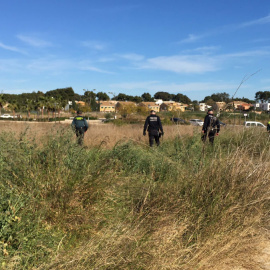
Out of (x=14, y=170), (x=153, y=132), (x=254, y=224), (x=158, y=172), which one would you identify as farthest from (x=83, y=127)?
(x=254, y=224)

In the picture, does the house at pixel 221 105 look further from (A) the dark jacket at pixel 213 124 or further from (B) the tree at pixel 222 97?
(A) the dark jacket at pixel 213 124

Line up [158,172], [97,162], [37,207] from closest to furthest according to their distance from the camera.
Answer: [37,207] → [97,162] → [158,172]

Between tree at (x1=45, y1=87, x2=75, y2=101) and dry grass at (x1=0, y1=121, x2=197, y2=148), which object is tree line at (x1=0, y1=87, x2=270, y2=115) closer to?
tree at (x1=45, y1=87, x2=75, y2=101)

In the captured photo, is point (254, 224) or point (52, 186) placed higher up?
point (52, 186)

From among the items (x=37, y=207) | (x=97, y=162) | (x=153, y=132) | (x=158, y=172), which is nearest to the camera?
(x=37, y=207)

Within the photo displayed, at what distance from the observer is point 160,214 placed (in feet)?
10.3

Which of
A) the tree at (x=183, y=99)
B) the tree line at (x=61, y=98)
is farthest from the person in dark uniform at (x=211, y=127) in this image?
the tree at (x=183, y=99)

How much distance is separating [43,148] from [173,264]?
228 centimetres

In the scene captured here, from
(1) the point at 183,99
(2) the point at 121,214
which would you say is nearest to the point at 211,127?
(2) the point at 121,214

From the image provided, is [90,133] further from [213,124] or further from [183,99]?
[183,99]

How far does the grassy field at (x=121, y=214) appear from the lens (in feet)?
7.75

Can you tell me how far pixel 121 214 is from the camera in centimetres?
322

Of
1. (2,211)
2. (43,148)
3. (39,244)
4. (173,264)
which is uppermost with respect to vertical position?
(43,148)

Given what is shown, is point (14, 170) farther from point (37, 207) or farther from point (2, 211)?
point (2, 211)
